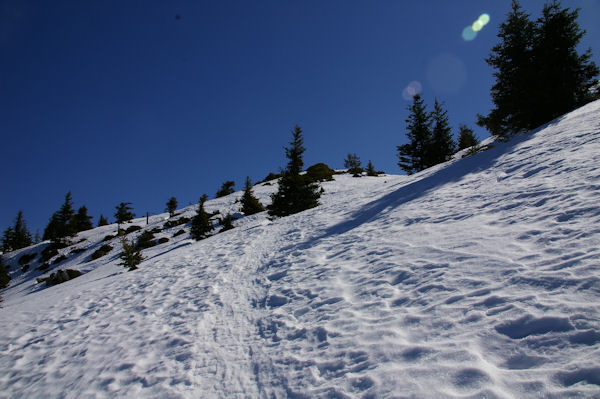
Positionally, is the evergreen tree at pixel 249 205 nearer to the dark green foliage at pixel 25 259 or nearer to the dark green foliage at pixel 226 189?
the dark green foliage at pixel 226 189

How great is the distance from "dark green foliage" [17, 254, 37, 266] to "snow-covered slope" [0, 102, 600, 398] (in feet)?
158

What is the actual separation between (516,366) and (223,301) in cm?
564

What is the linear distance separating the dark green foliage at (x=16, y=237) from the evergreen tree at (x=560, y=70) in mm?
92169

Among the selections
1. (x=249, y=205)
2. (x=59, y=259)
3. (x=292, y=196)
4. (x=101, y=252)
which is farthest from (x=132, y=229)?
(x=292, y=196)

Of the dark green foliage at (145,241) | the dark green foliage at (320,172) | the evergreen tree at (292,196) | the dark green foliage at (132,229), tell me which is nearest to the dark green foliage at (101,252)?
the dark green foliage at (145,241)

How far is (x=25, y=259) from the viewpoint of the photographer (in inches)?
1633

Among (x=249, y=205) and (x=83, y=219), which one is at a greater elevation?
(x=83, y=219)

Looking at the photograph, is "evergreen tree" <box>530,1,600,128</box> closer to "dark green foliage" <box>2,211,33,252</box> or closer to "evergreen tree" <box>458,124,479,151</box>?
"evergreen tree" <box>458,124,479,151</box>

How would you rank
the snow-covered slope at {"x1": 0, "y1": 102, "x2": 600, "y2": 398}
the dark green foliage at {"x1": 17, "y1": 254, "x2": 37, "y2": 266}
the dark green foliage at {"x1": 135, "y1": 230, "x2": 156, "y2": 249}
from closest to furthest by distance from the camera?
the snow-covered slope at {"x1": 0, "y1": 102, "x2": 600, "y2": 398}, the dark green foliage at {"x1": 135, "y1": 230, "x2": 156, "y2": 249}, the dark green foliage at {"x1": 17, "y1": 254, "x2": 37, "y2": 266}

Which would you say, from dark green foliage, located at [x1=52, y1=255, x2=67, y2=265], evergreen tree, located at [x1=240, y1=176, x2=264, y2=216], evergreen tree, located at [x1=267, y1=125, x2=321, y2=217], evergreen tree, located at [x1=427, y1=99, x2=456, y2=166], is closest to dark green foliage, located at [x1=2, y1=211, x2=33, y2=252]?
dark green foliage, located at [x1=52, y1=255, x2=67, y2=265]

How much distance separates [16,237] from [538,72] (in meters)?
93.5

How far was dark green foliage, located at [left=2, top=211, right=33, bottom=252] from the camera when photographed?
191 ft

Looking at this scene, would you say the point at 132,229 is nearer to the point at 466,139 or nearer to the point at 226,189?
the point at 226,189

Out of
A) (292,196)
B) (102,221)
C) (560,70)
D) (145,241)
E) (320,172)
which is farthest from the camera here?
(102,221)
